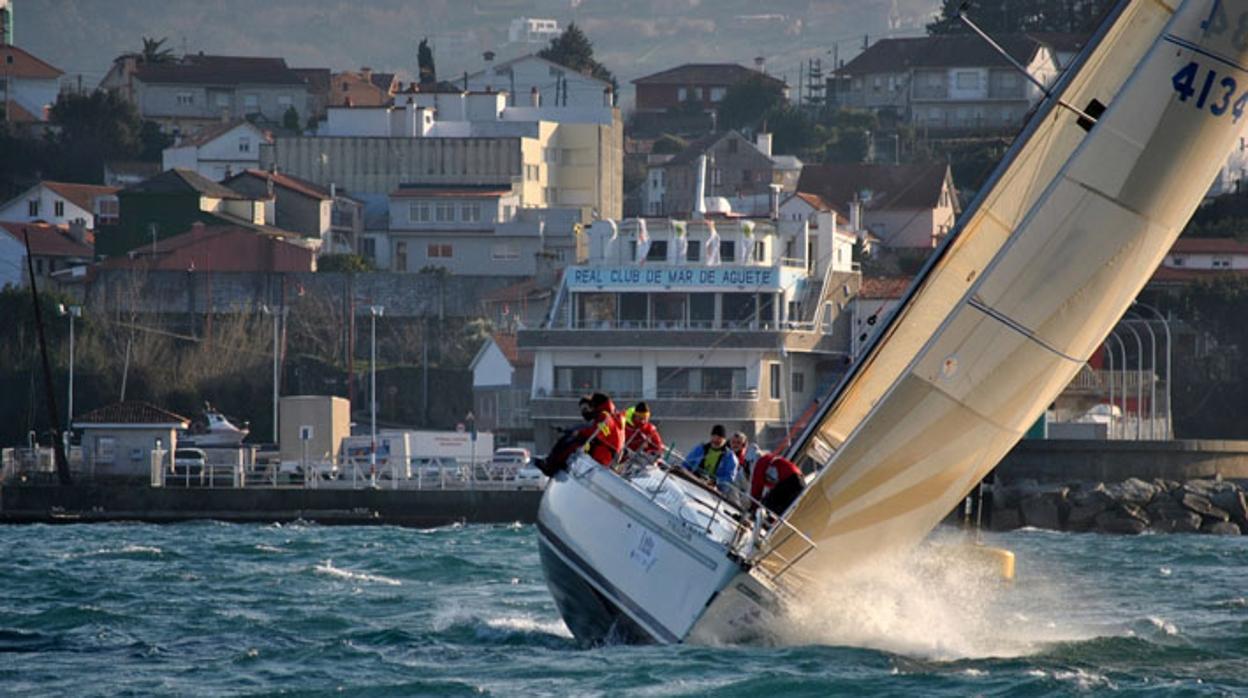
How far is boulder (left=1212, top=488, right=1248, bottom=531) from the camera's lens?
4238 centimetres

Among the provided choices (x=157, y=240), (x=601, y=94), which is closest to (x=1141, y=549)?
(x=157, y=240)

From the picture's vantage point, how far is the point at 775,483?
720 inches

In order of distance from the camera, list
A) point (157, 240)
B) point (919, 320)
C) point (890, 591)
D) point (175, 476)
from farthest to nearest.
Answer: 1. point (157, 240)
2. point (175, 476)
3. point (919, 320)
4. point (890, 591)

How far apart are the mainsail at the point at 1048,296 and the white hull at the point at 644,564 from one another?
1.37 ft

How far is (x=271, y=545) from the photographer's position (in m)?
34.7

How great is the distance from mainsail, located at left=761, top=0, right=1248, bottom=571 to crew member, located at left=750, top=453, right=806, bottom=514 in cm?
61

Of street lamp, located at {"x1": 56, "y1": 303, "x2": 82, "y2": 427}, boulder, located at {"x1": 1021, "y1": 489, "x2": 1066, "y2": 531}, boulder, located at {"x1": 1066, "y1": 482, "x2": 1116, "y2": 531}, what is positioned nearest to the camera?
boulder, located at {"x1": 1066, "y1": 482, "x2": 1116, "y2": 531}

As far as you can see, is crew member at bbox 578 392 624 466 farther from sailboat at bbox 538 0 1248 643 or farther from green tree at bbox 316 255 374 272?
green tree at bbox 316 255 374 272

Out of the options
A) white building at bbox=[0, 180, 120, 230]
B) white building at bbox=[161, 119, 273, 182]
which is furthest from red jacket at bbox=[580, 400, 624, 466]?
white building at bbox=[161, 119, 273, 182]

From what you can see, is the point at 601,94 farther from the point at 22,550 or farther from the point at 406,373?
the point at 22,550

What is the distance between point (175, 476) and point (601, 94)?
2426 inches

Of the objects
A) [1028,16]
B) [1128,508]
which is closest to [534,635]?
[1128,508]

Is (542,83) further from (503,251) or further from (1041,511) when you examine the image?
(1041,511)

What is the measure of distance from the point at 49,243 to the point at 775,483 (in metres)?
64.6
